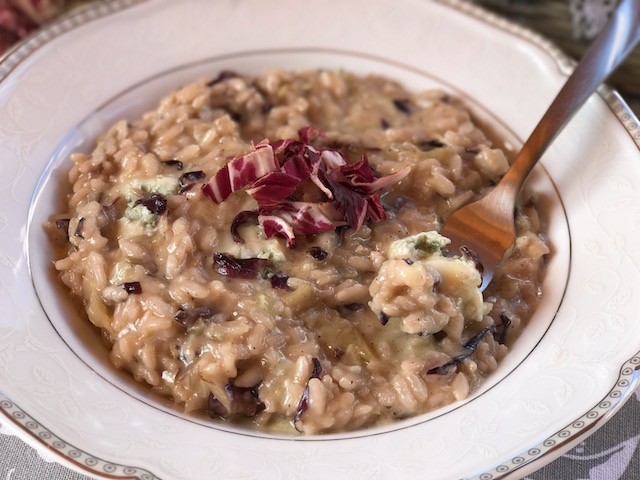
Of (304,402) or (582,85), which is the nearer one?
(304,402)

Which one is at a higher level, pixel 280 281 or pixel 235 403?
pixel 280 281

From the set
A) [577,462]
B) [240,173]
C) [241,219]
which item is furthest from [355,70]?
[577,462]

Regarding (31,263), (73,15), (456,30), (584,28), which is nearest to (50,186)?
(31,263)

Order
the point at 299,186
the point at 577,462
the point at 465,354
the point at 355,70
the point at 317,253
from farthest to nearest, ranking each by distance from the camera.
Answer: the point at 355,70, the point at 299,186, the point at 317,253, the point at 465,354, the point at 577,462

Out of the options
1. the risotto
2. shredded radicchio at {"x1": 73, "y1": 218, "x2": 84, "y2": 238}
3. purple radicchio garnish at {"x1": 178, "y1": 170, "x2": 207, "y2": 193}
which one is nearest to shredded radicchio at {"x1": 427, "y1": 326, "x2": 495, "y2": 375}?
the risotto

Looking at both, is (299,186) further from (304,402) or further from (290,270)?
(304,402)

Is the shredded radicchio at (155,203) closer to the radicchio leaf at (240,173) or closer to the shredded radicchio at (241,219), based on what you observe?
the radicchio leaf at (240,173)
